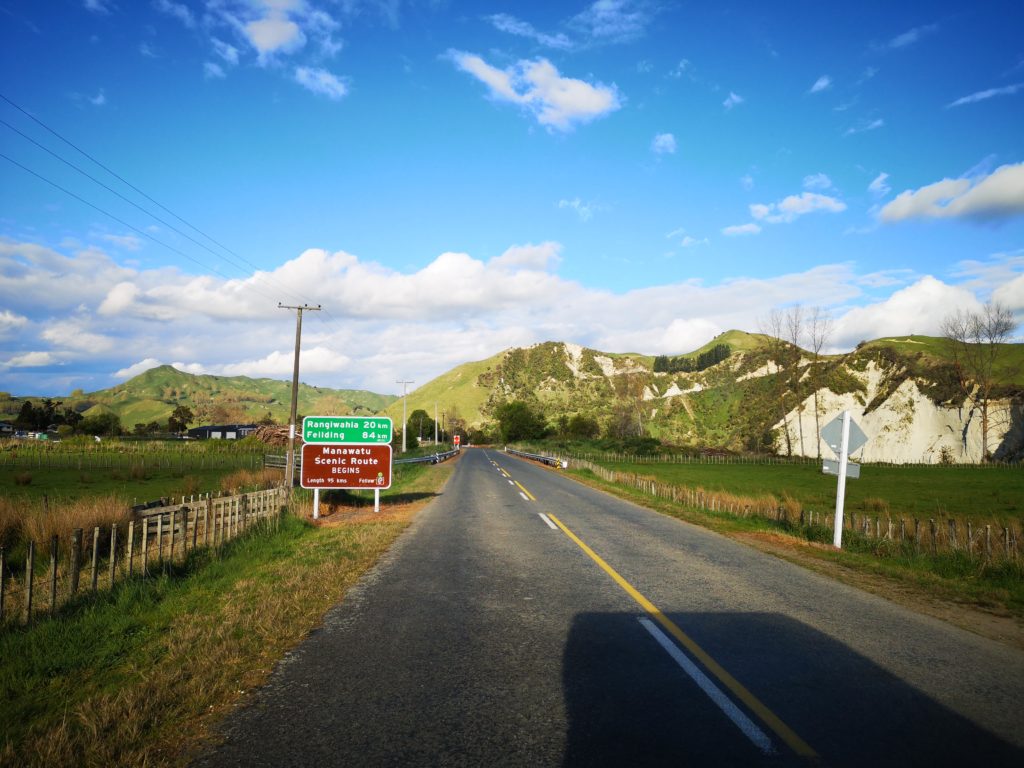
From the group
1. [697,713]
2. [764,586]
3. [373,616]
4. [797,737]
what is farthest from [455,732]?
[764,586]

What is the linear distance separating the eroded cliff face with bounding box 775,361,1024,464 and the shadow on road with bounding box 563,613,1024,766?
6777 cm

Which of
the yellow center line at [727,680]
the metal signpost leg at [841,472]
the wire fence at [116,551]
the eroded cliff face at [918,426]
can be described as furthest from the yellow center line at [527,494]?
the eroded cliff face at [918,426]

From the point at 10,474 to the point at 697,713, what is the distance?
1989 inches

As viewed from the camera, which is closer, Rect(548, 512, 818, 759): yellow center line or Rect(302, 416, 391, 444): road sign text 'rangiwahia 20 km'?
Rect(548, 512, 818, 759): yellow center line

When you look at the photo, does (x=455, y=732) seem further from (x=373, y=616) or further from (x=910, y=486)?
(x=910, y=486)

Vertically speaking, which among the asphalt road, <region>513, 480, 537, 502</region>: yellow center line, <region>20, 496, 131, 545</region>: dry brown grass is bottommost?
<region>513, 480, 537, 502</region>: yellow center line

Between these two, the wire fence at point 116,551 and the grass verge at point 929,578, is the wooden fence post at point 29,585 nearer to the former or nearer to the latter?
the wire fence at point 116,551

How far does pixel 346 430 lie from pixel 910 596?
15276 millimetres

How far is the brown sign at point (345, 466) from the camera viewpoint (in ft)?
57.3

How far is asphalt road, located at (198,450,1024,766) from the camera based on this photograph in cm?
373

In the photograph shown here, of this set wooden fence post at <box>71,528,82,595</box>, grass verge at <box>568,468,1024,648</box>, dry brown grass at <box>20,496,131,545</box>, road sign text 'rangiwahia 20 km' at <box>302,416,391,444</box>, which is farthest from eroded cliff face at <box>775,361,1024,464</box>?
wooden fence post at <box>71,528,82,595</box>

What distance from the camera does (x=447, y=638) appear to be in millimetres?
6039

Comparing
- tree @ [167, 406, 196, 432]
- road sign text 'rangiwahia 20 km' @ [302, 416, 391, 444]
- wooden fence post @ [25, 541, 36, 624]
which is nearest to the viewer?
wooden fence post @ [25, 541, 36, 624]

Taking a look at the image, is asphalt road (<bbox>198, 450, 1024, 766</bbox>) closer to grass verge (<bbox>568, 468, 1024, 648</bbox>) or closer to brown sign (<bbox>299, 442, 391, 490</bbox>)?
grass verge (<bbox>568, 468, 1024, 648</bbox>)
